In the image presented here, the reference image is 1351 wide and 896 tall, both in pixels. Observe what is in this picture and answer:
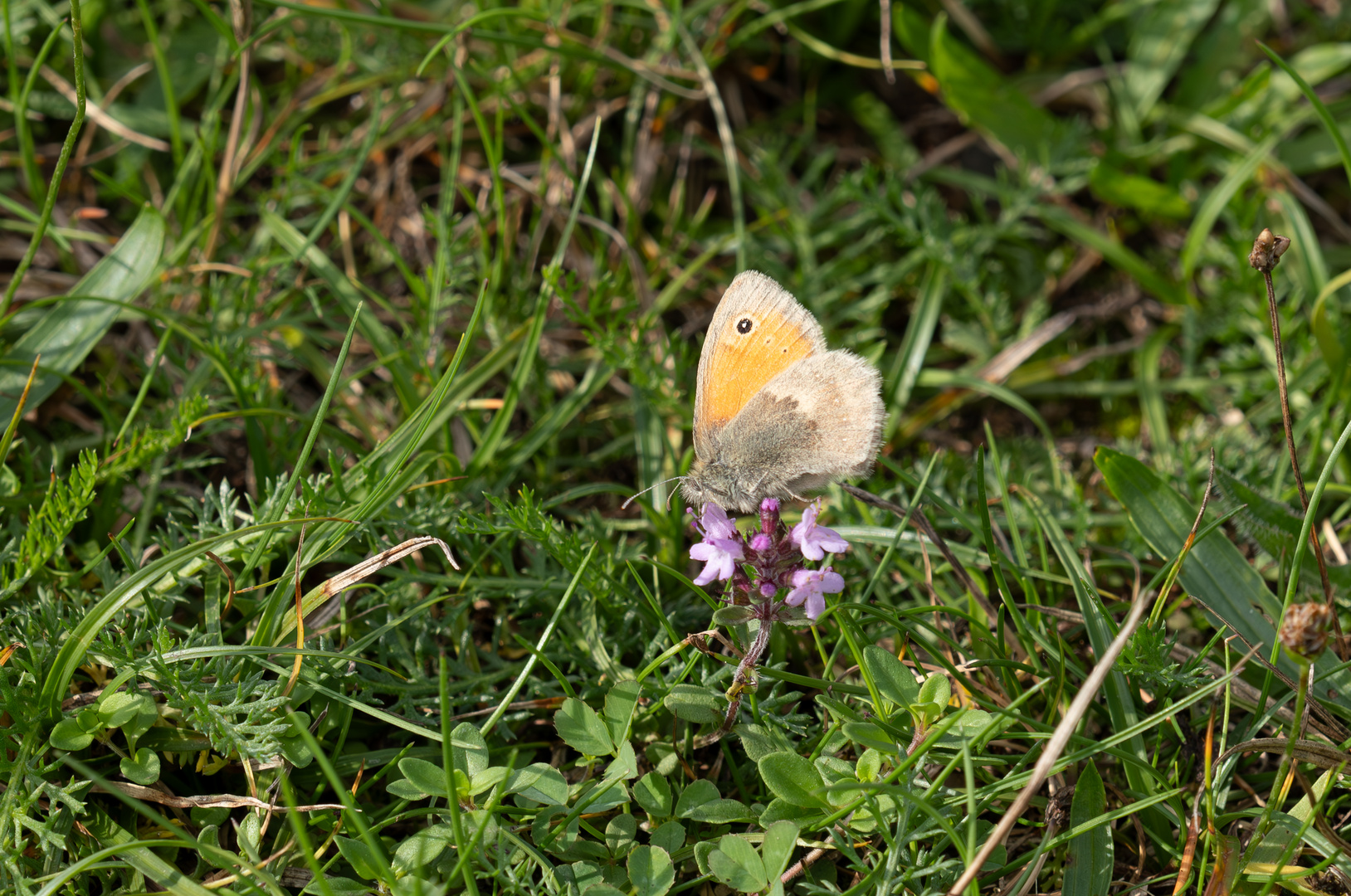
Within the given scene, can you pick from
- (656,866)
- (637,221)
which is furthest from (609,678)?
(637,221)

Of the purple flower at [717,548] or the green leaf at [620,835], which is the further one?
the green leaf at [620,835]

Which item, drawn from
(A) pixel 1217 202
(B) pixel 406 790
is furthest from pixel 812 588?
(A) pixel 1217 202

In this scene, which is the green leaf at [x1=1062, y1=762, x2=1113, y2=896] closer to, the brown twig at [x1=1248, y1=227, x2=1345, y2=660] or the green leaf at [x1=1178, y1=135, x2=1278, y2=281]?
the brown twig at [x1=1248, y1=227, x2=1345, y2=660]

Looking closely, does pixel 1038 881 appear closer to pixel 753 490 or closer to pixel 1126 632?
pixel 1126 632

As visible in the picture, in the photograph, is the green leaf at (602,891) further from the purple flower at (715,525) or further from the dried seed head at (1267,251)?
the dried seed head at (1267,251)

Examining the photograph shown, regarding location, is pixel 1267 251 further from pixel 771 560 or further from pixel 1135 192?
pixel 1135 192

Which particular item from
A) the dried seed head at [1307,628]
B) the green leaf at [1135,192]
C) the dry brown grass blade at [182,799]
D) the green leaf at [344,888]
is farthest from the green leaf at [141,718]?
the green leaf at [1135,192]

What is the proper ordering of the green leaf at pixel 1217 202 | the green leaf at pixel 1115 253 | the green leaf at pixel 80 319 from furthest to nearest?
the green leaf at pixel 1115 253 < the green leaf at pixel 1217 202 < the green leaf at pixel 80 319
